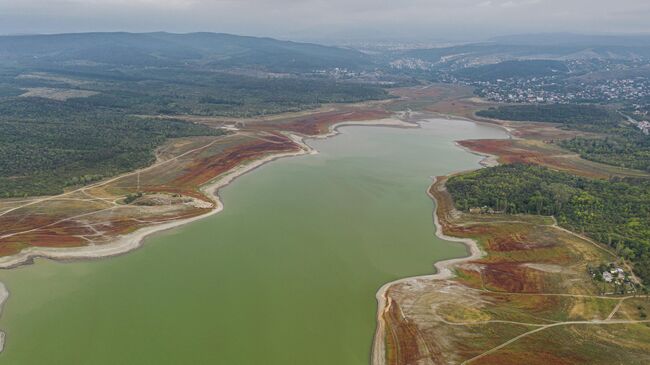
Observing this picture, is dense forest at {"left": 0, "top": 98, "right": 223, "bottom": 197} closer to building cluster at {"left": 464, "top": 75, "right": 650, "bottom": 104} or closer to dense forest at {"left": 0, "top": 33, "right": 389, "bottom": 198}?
dense forest at {"left": 0, "top": 33, "right": 389, "bottom": 198}

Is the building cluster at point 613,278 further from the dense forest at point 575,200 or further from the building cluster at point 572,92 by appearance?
the building cluster at point 572,92

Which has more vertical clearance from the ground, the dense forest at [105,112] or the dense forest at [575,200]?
the dense forest at [105,112]

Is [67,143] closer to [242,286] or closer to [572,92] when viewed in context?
[242,286]

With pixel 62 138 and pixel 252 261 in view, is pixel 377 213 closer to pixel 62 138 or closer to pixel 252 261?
pixel 252 261

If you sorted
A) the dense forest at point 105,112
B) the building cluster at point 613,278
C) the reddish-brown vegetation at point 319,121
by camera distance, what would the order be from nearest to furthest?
1. the building cluster at point 613,278
2. the dense forest at point 105,112
3. the reddish-brown vegetation at point 319,121

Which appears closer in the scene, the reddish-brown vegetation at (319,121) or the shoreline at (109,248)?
the shoreline at (109,248)

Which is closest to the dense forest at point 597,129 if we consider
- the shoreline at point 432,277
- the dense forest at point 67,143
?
the shoreline at point 432,277
